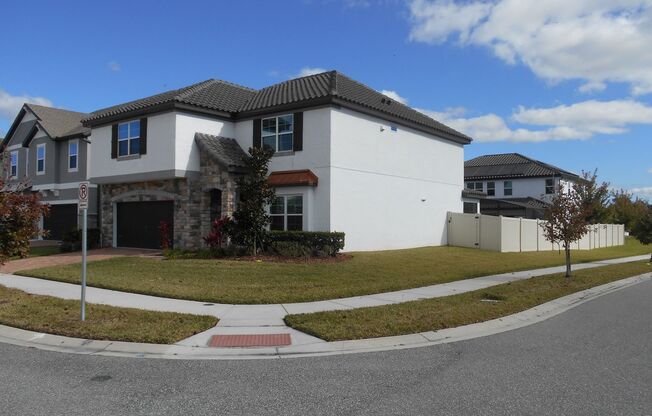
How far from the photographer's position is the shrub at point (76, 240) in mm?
23203

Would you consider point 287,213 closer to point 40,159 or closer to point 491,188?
point 40,159

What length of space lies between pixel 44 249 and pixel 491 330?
880 inches

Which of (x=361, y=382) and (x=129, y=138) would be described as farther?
(x=129, y=138)

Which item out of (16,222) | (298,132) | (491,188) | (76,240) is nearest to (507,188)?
(491,188)

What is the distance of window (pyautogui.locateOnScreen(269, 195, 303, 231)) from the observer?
792 inches

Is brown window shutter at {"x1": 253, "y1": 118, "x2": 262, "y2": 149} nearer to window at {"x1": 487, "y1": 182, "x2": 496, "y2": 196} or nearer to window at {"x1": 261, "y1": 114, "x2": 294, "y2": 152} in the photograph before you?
window at {"x1": 261, "y1": 114, "x2": 294, "y2": 152}

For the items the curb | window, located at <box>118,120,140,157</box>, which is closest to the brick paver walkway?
window, located at <box>118,120,140,157</box>

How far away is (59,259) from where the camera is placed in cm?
1933

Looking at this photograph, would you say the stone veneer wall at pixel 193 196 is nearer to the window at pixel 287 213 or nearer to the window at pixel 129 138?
the window at pixel 129 138

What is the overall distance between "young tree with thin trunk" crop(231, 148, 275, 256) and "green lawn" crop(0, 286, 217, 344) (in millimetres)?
8065

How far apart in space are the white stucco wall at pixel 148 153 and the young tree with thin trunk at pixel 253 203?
4.13m

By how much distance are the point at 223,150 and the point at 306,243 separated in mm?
5657

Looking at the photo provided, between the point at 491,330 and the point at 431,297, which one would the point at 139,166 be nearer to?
the point at 431,297

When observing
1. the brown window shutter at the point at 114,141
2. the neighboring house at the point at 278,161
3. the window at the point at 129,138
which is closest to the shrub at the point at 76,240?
the neighboring house at the point at 278,161
